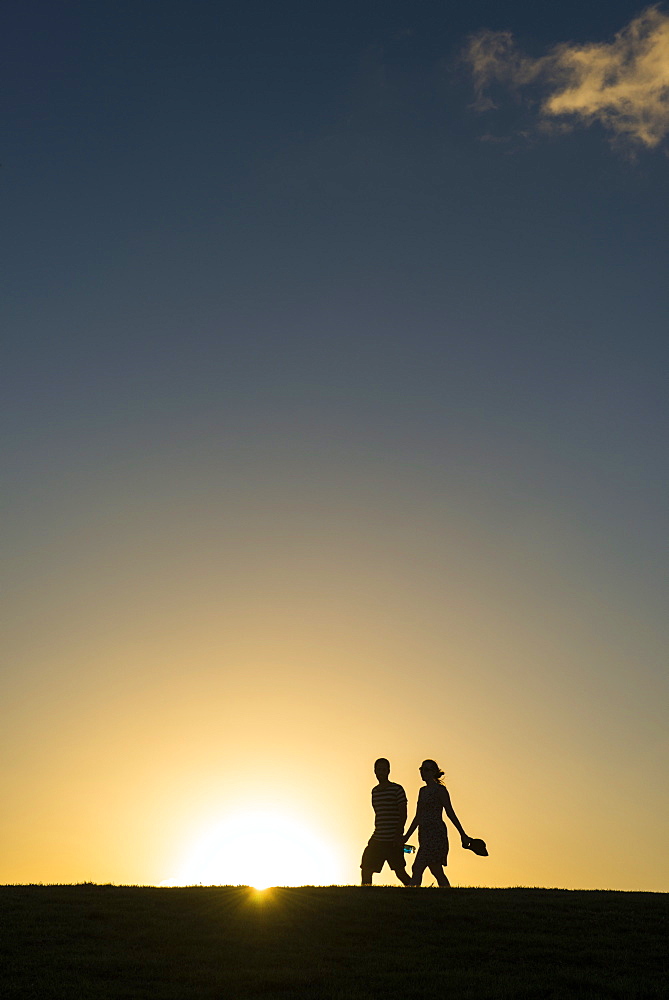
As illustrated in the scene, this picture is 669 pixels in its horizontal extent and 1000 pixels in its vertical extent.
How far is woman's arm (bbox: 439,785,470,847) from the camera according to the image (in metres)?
21.7

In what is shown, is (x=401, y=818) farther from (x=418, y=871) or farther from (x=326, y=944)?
(x=326, y=944)

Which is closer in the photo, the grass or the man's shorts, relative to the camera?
the grass

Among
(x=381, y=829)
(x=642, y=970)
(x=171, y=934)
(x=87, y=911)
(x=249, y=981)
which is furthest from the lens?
(x=381, y=829)

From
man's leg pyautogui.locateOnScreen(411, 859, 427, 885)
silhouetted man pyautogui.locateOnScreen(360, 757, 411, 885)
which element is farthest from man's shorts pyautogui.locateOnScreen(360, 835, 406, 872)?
man's leg pyautogui.locateOnScreen(411, 859, 427, 885)

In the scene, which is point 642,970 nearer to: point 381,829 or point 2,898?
point 381,829

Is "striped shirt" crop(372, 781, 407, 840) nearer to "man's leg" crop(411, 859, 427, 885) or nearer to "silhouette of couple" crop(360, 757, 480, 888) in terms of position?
"silhouette of couple" crop(360, 757, 480, 888)

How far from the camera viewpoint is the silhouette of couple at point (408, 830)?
2186 cm

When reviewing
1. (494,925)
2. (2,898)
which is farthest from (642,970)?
(2,898)

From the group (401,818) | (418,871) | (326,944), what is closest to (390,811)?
(401,818)

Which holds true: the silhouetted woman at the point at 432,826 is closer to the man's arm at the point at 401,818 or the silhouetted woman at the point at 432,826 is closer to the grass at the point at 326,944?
the man's arm at the point at 401,818

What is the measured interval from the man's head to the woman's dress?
116 centimetres

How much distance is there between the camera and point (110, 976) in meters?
13.9

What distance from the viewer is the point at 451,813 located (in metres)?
22.1

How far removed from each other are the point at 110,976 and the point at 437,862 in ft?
32.2
